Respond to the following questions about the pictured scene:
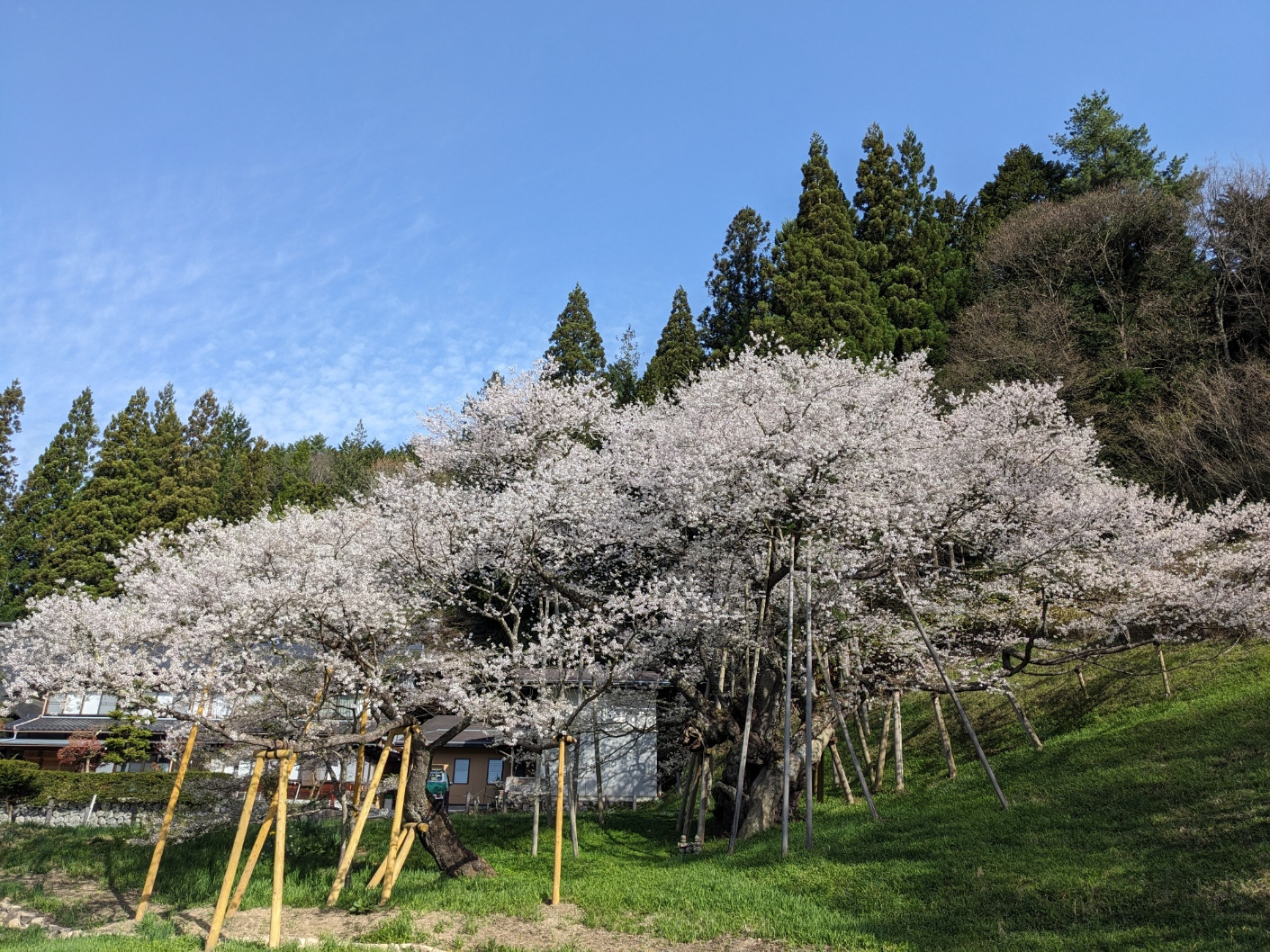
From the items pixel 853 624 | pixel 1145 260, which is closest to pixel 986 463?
pixel 853 624

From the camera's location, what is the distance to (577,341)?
120ft

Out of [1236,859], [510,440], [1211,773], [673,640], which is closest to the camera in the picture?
[1236,859]

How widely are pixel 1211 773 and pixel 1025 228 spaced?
1117 inches

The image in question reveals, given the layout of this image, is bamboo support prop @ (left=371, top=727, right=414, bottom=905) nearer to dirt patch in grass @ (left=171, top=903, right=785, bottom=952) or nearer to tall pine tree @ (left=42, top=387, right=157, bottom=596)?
dirt patch in grass @ (left=171, top=903, right=785, bottom=952)

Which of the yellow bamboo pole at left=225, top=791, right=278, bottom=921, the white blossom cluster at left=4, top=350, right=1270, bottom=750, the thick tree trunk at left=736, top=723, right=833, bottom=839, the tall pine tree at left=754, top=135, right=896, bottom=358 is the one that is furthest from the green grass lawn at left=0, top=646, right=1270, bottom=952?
the tall pine tree at left=754, top=135, right=896, bottom=358

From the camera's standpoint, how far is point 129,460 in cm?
3875

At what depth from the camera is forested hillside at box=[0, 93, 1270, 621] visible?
2764 centimetres

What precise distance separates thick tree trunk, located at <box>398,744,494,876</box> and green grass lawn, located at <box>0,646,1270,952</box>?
1.32ft

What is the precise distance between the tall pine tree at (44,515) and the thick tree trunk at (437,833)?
Result: 95.0 ft

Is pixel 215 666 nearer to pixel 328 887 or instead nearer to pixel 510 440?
pixel 328 887

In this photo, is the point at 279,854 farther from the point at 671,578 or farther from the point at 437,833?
the point at 671,578

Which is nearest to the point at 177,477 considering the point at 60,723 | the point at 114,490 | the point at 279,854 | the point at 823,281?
the point at 114,490

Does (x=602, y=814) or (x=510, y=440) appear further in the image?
(x=510, y=440)

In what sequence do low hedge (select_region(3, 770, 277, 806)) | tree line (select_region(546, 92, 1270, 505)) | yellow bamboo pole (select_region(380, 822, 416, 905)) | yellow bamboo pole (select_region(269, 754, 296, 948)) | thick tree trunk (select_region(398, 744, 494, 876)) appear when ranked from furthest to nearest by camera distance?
1. tree line (select_region(546, 92, 1270, 505))
2. low hedge (select_region(3, 770, 277, 806))
3. thick tree trunk (select_region(398, 744, 494, 876))
4. yellow bamboo pole (select_region(380, 822, 416, 905))
5. yellow bamboo pole (select_region(269, 754, 296, 948))
